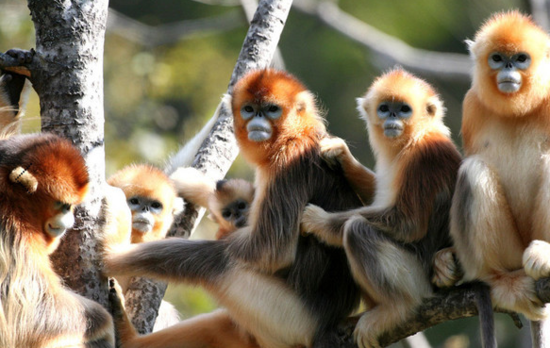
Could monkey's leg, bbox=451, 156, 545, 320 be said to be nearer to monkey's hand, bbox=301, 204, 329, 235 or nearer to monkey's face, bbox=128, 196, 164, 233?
monkey's hand, bbox=301, 204, 329, 235

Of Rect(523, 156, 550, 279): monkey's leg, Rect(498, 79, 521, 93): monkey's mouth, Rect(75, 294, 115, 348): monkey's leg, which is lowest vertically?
Rect(75, 294, 115, 348): monkey's leg

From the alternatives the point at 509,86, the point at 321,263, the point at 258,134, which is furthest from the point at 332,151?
the point at 509,86

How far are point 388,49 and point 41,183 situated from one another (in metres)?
9.20

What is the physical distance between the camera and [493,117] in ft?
15.3

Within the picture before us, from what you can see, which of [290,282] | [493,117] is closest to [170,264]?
[290,282]

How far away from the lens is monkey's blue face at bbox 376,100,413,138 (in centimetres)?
485

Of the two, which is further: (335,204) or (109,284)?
(335,204)

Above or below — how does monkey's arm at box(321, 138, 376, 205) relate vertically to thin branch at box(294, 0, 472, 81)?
below

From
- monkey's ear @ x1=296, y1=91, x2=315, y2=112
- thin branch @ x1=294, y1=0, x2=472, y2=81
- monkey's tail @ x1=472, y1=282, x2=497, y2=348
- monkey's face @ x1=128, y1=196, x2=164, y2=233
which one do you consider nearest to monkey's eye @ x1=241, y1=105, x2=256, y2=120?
monkey's ear @ x1=296, y1=91, x2=315, y2=112

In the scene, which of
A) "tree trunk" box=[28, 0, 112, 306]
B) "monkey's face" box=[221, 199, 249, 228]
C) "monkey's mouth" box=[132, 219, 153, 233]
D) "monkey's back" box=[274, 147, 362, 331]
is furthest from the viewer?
"monkey's face" box=[221, 199, 249, 228]

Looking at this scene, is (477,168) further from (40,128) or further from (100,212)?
(40,128)

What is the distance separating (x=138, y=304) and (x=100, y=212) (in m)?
1.00

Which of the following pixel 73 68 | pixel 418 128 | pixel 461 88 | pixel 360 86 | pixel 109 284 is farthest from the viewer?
pixel 360 86

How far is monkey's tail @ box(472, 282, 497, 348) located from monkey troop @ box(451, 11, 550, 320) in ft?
0.22
